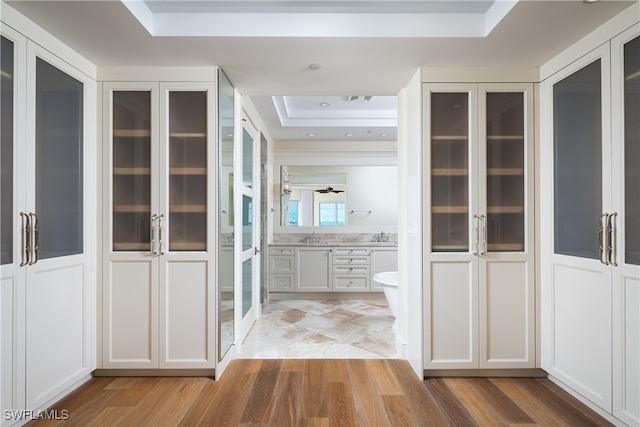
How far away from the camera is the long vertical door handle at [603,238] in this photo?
2090 mm

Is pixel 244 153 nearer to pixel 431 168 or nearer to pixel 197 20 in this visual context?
pixel 197 20

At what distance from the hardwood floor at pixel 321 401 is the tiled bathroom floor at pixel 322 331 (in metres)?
0.38

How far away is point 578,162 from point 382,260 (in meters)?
3.24

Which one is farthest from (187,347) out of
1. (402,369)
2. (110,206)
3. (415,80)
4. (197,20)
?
(415,80)

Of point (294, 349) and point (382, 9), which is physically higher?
point (382, 9)

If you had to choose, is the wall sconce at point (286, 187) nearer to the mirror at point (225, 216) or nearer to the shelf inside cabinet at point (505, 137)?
the mirror at point (225, 216)

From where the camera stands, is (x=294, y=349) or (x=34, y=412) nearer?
(x=34, y=412)

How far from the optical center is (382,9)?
2.26 meters

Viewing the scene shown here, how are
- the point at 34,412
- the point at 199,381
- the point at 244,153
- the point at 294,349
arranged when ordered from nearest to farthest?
the point at 34,412 → the point at 199,381 → the point at 294,349 → the point at 244,153

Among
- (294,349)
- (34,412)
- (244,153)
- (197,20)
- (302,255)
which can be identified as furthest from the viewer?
(302,255)

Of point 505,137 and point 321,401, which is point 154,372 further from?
point 505,137

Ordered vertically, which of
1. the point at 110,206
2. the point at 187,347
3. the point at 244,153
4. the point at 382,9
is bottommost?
the point at 187,347

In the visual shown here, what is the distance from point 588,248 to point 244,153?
2.94m

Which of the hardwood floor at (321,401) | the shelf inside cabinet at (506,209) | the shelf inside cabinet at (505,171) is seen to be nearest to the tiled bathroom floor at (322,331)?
the hardwood floor at (321,401)
